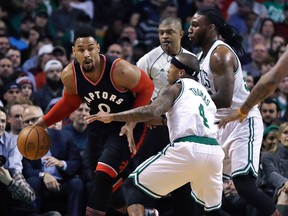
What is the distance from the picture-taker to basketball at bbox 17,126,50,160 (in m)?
7.86

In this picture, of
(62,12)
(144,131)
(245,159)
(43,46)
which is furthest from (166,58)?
(62,12)

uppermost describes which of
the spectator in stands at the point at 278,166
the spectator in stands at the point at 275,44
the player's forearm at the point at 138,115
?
the player's forearm at the point at 138,115

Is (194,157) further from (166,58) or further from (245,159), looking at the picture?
(166,58)

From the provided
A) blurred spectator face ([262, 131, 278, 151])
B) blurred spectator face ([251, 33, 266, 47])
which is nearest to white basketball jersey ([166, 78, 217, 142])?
blurred spectator face ([262, 131, 278, 151])

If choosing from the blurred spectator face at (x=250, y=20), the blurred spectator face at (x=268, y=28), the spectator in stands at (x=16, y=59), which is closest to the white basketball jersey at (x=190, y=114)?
the spectator in stands at (x=16, y=59)

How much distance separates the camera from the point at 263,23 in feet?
48.9

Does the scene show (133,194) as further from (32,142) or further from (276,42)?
(276,42)

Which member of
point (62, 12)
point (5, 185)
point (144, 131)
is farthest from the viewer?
point (62, 12)

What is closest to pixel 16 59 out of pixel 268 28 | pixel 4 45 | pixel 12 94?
pixel 4 45

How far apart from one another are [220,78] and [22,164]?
2908mm

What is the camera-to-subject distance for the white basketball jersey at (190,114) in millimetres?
6848

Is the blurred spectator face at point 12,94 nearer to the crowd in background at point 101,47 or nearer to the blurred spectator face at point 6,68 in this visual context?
the crowd in background at point 101,47

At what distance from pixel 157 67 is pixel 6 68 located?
3.63 metres

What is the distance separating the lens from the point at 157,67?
8.77 metres
